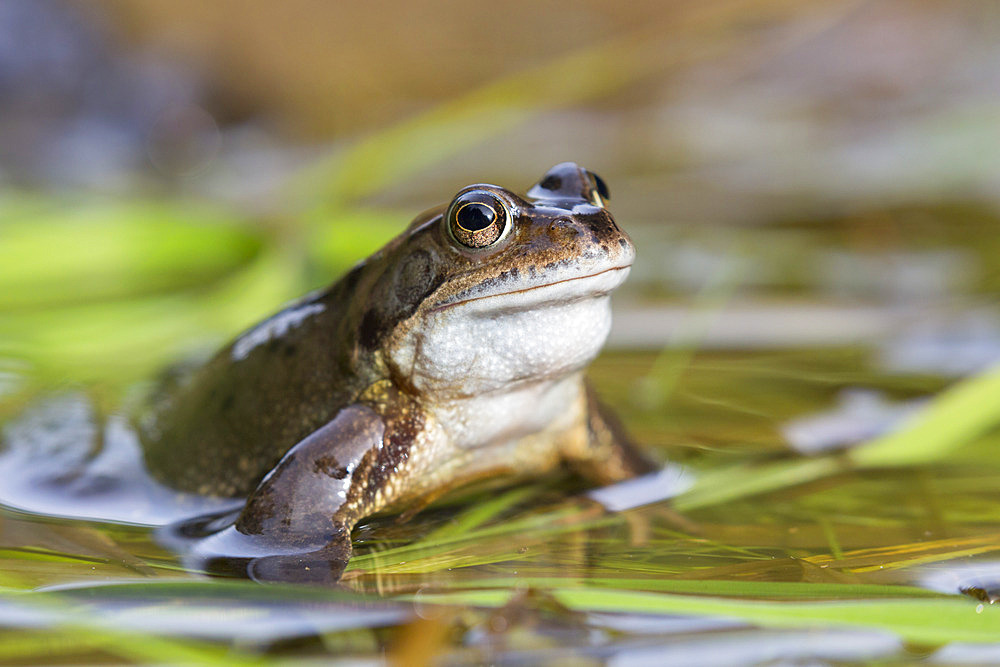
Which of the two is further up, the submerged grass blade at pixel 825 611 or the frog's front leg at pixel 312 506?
the frog's front leg at pixel 312 506

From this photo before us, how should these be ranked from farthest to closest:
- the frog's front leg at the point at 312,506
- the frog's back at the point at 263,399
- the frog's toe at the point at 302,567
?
the frog's back at the point at 263,399 < the frog's front leg at the point at 312,506 < the frog's toe at the point at 302,567

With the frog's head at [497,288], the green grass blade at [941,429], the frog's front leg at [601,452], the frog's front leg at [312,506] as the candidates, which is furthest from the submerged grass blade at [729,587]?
the green grass blade at [941,429]

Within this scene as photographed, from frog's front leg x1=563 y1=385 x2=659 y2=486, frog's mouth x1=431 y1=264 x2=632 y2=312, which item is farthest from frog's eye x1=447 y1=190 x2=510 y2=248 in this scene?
frog's front leg x1=563 y1=385 x2=659 y2=486

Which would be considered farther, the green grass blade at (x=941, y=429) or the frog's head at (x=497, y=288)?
the green grass blade at (x=941, y=429)

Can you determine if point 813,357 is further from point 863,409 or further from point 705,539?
point 705,539

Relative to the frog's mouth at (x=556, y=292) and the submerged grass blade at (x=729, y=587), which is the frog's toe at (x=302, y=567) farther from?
the frog's mouth at (x=556, y=292)

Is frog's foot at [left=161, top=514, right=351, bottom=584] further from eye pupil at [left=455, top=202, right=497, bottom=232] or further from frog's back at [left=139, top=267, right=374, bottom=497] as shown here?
eye pupil at [left=455, top=202, right=497, bottom=232]

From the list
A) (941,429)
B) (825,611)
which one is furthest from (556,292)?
(941,429)

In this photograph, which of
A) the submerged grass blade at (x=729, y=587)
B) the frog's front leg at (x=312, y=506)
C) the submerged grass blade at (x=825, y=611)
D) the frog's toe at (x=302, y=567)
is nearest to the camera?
the submerged grass blade at (x=825, y=611)
